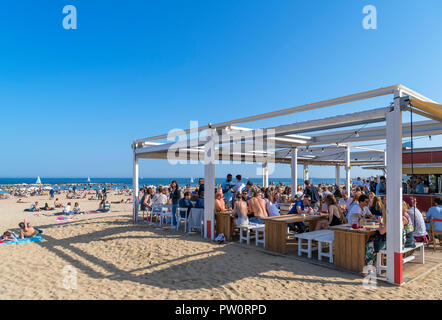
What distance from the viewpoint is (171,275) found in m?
4.28

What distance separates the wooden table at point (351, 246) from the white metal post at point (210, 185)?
3045mm

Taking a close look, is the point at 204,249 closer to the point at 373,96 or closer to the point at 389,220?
the point at 389,220

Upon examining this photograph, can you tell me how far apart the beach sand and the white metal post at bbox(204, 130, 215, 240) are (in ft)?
1.34

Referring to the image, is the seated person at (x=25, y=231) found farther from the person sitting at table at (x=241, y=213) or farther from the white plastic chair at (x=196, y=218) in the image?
the person sitting at table at (x=241, y=213)

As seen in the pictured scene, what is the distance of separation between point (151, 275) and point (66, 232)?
4.98m

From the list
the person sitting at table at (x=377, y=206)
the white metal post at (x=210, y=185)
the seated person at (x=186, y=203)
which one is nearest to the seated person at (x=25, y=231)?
the seated person at (x=186, y=203)

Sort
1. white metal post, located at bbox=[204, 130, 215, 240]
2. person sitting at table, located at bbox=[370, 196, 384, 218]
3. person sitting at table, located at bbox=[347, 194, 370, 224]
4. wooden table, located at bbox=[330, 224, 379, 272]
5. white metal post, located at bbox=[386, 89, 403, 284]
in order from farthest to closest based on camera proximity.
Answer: white metal post, located at bbox=[204, 130, 215, 240], person sitting at table, located at bbox=[370, 196, 384, 218], person sitting at table, located at bbox=[347, 194, 370, 224], wooden table, located at bbox=[330, 224, 379, 272], white metal post, located at bbox=[386, 89, 403, 284]

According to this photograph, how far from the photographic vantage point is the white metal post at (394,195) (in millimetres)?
3789

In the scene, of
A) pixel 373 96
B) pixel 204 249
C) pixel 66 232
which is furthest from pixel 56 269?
pixel 373 96

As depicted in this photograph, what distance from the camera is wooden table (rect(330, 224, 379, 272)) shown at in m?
4.21

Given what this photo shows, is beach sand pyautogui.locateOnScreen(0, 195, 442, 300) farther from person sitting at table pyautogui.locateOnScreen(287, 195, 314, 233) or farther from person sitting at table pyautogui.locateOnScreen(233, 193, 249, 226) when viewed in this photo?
person sitting at table pyautogui.locateOnScreen(287, 195, 314, 233)

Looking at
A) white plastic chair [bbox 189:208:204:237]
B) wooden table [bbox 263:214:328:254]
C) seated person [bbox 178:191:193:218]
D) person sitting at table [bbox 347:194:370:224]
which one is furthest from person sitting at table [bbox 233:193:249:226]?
person sitting at table [bbox 347:194:370:224]

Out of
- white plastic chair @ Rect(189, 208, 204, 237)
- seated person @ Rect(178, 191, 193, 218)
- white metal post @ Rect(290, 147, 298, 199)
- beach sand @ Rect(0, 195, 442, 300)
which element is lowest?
beach sand @ Rect(0, 195, 442, 300)

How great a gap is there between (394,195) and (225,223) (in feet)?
12.4
